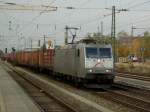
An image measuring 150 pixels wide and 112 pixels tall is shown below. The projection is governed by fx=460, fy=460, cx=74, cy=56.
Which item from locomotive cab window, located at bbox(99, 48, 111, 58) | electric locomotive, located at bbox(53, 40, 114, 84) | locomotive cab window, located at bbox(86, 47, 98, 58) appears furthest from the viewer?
locomotive cab window, located at bbox(99, 48, 111, 58)

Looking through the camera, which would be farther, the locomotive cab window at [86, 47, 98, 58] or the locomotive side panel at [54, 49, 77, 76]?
the locomotive side panel at [54, 49, 77, 76]

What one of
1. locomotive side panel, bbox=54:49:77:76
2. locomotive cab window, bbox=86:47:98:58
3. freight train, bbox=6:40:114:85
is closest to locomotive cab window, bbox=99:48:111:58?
freight train, bbox=6:40:114:85

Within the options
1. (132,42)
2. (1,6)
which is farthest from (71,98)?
(132,42)

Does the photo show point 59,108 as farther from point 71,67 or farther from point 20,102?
point 71,67

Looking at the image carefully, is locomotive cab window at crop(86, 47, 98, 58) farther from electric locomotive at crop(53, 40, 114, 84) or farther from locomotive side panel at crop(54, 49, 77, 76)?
locomotive side panel at crop(54, 49, 77, 76)

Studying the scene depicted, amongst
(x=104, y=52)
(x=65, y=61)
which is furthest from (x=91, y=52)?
(x=65, y=61)

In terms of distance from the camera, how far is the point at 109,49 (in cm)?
2864

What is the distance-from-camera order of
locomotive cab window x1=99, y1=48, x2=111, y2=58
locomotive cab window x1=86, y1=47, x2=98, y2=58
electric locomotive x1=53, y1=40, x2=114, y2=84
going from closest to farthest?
electric locomotive x1=53, y1=40, x2=114, y2=84 < locomotive cab window x1=86, y1=47, x2=98, y2=58 < locomotive cab window x1=99, y1=48, x2=111, y2=58

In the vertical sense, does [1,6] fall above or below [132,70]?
above

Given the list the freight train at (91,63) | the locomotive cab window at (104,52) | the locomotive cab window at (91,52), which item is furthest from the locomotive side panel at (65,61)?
the locomotive cab window at (104,52)

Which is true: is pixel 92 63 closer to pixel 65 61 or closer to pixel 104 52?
pixel 104 52

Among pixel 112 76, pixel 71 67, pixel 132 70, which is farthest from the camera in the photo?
pixel 132 70

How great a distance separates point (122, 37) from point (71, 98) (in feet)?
436

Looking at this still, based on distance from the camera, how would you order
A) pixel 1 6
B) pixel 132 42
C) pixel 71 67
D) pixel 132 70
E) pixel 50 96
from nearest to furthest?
pixel 50 96 → pixel 71 67 → pixel 1 6 → pixel 132 70 → pixel 132 42
